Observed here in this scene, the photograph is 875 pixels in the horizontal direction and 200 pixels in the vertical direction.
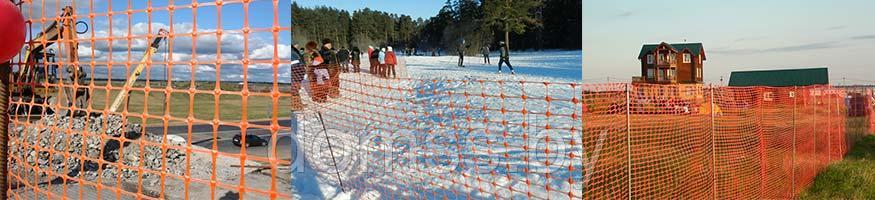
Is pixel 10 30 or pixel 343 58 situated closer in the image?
pixel 10 30

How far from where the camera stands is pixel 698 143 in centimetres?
366

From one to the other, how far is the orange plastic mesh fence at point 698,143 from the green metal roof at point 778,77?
384 inches

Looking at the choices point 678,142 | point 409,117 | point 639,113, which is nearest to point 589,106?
point 639,113

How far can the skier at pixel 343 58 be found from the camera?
18.4 ft

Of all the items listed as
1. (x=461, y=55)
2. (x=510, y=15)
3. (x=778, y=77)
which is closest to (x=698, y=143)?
(x=510, y=15)

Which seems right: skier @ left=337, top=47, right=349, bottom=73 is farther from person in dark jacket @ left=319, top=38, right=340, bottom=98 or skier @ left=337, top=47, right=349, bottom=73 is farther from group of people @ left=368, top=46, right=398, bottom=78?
group of people @ left=368, top=46, right=398, bottom=78

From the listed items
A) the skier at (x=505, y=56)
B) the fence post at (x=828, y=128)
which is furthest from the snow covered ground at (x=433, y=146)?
the fence post at (x=828, y=128)

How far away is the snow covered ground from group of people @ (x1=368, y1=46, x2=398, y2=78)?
0.40 meters

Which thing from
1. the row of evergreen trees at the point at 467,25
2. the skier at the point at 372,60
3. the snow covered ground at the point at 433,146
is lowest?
the snow covered ground at the point at 433,146

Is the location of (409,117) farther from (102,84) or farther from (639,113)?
(102,84)

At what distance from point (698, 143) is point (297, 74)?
294 centimetres

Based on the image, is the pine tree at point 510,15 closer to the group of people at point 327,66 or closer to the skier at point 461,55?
the skier at point 461,55

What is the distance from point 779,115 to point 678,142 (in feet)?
2.44

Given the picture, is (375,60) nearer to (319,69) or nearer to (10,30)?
(319,69)
